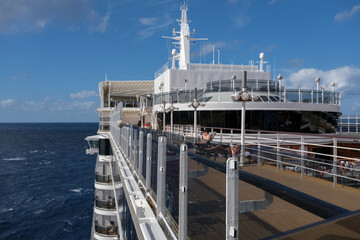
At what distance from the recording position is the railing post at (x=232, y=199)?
1.84 metres

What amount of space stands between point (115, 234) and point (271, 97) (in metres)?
16.7

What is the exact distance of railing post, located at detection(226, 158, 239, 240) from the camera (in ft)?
6.04

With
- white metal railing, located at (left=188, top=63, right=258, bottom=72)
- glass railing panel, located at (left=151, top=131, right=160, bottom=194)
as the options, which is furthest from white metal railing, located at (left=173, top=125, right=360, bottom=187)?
white metal railing, located at (left=188, top=63, right=258, bottom=72)

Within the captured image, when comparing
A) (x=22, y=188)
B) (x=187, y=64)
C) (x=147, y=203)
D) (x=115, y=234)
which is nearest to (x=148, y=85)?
(x=187, y=64)

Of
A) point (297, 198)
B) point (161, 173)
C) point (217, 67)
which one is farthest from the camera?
point (217, 67)

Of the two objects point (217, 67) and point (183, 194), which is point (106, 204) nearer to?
point (183, 194)

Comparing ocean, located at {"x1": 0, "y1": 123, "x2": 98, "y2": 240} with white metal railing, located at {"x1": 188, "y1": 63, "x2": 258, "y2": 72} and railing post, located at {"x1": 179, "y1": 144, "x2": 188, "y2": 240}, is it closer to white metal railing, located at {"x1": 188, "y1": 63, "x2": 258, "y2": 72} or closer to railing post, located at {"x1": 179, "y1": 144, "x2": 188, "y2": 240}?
white metal railing, located at {"x1": 188, "y1": 63, "x2": 258, "y2": 72}

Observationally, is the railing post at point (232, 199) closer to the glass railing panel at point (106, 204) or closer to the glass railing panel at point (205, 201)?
the glass railing panel at point (205, 201)

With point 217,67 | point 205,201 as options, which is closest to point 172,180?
point 205,201

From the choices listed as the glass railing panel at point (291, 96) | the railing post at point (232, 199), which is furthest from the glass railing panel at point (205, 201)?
the glass railing panel at point (291, 96)

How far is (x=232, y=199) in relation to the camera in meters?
1.90

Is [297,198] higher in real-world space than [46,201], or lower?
higher

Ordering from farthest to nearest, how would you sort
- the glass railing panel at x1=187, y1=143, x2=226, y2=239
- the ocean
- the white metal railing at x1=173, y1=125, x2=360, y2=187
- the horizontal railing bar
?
1. the ocean
2. the white metal railing at x1=173, y1=125, x2=360, y2=187
3. the glass railing panel at x1=187, y1=143, x2=226, y2=239
4. the horizontal railing bar

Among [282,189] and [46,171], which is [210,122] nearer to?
[282,189]
